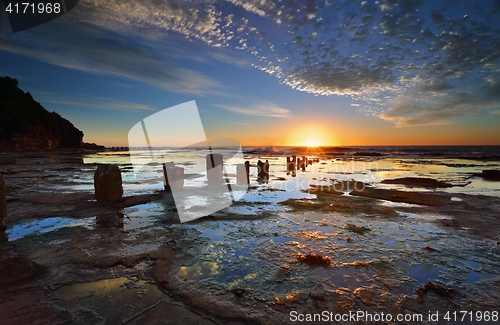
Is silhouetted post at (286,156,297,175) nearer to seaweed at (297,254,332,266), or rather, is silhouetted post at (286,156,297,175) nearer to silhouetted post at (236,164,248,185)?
silhouetted post at (236,164,248,185)

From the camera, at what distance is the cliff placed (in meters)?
54.2

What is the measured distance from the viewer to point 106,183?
798 cm

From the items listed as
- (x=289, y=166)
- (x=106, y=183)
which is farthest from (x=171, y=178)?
(x=289, y=166)

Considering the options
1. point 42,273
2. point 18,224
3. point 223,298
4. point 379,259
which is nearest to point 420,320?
point 379,259

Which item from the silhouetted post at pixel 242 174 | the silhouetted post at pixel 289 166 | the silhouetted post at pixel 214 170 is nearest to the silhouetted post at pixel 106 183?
the silhouetted post at pixel 214 170

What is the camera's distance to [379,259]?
3969 millimetres

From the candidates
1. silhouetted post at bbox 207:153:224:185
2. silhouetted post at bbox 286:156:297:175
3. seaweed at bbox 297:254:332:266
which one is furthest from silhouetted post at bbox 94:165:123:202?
silhouetted post at bbox 286:156:297:175

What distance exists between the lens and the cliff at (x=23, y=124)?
5422 cm

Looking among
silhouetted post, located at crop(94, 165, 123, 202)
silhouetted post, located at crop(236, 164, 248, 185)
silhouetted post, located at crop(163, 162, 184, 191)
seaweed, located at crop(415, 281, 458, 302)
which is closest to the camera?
seaweed, located at crop(415, 281, 458, 302)

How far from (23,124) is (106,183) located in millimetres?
75500

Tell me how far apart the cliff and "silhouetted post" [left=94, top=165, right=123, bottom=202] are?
2770 inches

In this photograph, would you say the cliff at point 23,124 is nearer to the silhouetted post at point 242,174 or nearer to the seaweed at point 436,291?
the silhouetted post at point 242,174

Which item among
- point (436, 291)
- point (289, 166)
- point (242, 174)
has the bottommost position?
point (436, 291)

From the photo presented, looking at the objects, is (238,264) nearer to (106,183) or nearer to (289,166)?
A: (106,183)
